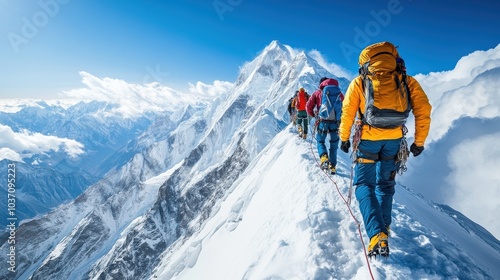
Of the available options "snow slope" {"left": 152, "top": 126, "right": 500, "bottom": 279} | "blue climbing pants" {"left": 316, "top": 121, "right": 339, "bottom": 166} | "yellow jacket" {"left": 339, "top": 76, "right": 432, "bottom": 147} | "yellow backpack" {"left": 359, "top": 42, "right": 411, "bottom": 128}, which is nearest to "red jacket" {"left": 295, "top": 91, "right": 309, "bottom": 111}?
"blue climbing pants" {"left": 316, "top": 121, "right": 339, "bottom": 166}

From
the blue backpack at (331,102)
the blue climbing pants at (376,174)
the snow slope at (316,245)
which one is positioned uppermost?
the blue backpack at (331,102)

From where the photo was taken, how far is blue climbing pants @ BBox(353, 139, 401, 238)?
5.67 m

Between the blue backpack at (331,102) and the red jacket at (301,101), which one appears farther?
the red jacket at (301,101)

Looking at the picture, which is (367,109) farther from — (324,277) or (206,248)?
(206,248)

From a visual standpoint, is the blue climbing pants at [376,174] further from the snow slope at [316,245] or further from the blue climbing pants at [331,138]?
the blue climbing pants at [331,138]

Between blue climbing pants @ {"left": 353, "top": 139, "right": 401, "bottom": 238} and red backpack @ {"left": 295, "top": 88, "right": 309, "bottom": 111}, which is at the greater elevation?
red backpack @ {"left": 295, "top": 88, "right": 309, "bottom": 111}

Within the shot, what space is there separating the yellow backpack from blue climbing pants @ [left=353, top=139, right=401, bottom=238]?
1.68ft

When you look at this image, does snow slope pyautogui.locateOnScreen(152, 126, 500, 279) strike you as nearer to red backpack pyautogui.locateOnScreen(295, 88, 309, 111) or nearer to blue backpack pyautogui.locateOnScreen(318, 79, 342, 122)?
blue backpack pyautogui.locateOnScreen(318, 79, 342, 122)

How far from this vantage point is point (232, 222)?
12.0 metres

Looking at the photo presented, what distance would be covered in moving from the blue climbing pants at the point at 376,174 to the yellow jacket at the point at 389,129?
0.53 feet

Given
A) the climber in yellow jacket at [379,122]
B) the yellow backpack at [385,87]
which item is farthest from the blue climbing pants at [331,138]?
the yellow backpack at [385,87]

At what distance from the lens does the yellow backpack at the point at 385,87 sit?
529 cm

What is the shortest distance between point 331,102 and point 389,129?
17.9 feet

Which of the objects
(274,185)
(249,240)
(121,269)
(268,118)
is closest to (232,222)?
(274,185)
